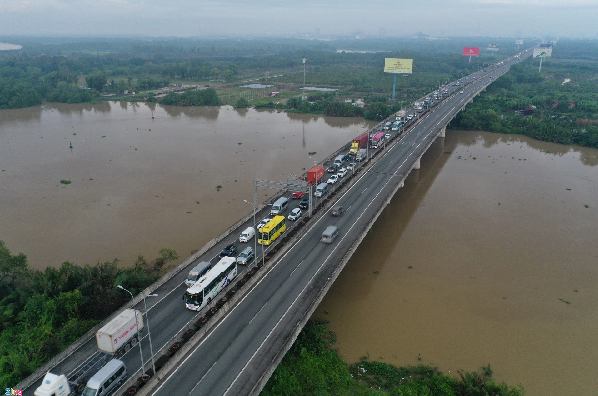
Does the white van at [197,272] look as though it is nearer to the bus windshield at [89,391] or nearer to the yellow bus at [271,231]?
the yellow bus at [271,231]

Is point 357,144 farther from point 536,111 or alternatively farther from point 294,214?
point 536,111

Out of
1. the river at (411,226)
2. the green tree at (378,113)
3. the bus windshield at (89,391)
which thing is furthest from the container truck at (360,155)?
the bus windshield at (89,391)

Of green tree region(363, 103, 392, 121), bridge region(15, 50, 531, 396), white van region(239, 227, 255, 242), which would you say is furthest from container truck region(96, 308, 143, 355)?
green tree region(363, 103, 392, 121)

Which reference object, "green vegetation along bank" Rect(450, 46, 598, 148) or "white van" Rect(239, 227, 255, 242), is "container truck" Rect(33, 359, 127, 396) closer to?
"white van" Rect(239, 227, 255, 242)

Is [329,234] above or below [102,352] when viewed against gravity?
above

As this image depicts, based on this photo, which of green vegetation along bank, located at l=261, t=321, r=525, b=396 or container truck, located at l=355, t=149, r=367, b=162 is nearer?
green vegetation along bank, located at l=261, t=321, r=525, b=396

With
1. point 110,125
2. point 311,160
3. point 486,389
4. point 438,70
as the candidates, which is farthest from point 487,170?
point 438,70

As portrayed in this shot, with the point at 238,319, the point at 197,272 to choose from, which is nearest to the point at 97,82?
the point at 197,272
